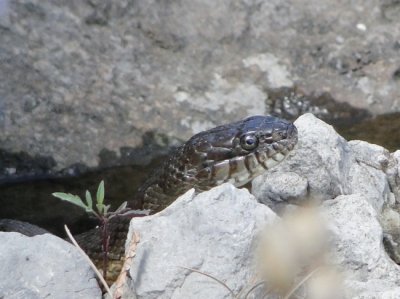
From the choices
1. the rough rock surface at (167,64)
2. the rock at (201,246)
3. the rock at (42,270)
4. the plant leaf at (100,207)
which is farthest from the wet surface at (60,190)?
the rock at (201,246)

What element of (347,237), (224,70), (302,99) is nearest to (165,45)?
(224,70)

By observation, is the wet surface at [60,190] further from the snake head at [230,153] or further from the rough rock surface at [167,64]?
the snake head at [230,153]

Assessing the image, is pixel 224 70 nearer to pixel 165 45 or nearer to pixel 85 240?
pixel 165 45

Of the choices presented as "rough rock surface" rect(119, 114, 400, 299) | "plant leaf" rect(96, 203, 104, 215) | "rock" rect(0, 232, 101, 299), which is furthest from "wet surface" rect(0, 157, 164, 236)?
"rock" rect(0, 232, 101, 299)

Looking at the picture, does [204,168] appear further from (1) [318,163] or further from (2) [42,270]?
(2) [42,270]

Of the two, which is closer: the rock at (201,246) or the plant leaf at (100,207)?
the rock at (201,246)

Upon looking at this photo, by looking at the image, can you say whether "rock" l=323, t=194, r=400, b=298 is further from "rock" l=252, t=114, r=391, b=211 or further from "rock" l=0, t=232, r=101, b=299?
"rock" l=0, t=232, r=101, b=299
